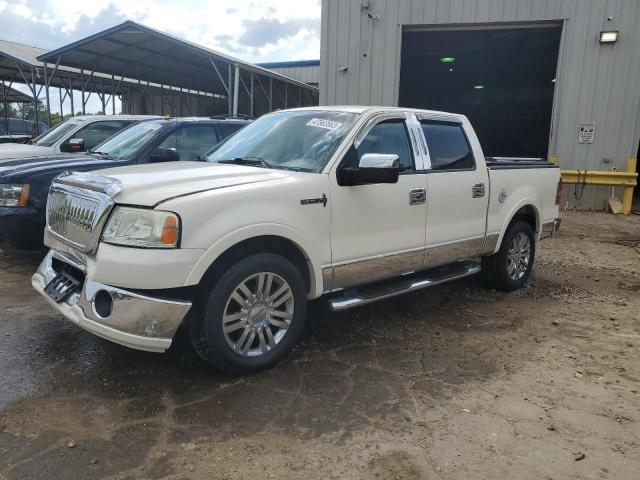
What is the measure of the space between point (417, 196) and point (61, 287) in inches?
110

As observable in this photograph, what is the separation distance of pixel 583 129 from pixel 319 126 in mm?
10003

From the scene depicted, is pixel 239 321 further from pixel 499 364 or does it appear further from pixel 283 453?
pixel 499 364

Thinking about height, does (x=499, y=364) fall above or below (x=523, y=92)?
below

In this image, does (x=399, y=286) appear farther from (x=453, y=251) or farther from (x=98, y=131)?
(x=98, y=131)

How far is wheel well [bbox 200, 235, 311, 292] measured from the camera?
3.30 m

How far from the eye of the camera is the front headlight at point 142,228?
9.89 feet

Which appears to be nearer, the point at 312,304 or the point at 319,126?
the point at 319,126

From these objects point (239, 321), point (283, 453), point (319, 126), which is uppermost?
point (319, 126)

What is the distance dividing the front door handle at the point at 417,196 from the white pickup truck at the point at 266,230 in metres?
0.01

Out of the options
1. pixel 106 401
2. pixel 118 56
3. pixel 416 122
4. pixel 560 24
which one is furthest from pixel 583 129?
pixel 118 56

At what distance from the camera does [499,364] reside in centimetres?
387

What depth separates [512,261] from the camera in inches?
227

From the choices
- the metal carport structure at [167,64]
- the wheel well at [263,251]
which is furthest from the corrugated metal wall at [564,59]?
the wheel well at [263,251]

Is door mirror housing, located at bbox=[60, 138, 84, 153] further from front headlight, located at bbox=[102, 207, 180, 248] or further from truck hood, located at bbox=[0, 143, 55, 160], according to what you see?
front headlight, located at bbox=[102, 207, 180, 248]
